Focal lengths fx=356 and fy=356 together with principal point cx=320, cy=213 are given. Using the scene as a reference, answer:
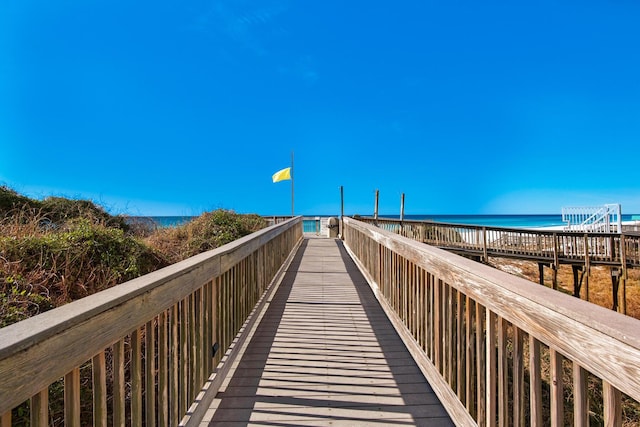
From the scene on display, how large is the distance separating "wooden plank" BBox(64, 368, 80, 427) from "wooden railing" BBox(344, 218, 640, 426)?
4.98 feet

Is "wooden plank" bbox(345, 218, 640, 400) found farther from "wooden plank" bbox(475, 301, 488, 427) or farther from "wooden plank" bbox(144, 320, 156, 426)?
"wooden plank" bbox(144, 320, 156, 426)

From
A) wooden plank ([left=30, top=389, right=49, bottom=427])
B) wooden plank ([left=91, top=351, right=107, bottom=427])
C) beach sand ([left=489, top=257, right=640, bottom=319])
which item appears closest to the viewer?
wooden plank ([left=30, top=389, right=49, bottom=427])

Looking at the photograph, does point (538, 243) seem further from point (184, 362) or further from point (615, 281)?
point (184, 362)

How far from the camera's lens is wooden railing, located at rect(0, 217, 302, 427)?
0.92m

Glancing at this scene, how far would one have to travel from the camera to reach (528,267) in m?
18.5

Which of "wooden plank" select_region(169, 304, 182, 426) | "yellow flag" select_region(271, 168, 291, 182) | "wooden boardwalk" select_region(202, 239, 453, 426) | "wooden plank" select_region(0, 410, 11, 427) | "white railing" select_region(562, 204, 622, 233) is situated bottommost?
"wooden boardwalk" select_region(202, 239, 453, 426)

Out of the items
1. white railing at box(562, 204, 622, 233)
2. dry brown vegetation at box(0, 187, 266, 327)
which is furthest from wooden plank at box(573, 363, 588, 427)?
white railing at box(562, 204, 622, 233)

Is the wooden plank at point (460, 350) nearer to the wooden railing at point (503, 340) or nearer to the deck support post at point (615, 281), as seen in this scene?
the wooden railing at point (503, 340)

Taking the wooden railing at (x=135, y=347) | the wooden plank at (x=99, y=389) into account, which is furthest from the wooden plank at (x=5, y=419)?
the wooden plank at (x=99, y=389)

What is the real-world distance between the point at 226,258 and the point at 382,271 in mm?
2410

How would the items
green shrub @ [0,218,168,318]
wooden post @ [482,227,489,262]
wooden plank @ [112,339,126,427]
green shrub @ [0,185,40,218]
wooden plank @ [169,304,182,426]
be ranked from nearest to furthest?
wooden plank @ [112,339,126,427] → wooden plank @ [169,304,182,426] → green shrub @ [0,218,168,318] → green shrub @ [0,185,40,218] → wooden post @ [482,227,489,262]

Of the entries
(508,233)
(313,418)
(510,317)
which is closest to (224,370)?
(313,418)

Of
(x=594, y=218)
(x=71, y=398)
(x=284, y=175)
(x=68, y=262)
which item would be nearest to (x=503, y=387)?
(x=71, y=398)

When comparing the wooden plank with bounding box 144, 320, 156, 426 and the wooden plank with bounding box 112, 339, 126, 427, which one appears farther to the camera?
the wooden plank with bounding box 144, 320, 156, 426
